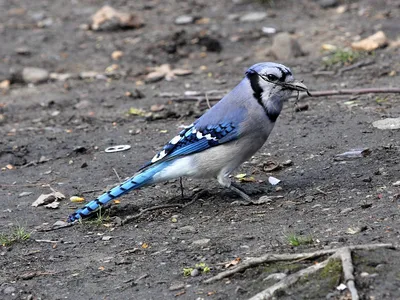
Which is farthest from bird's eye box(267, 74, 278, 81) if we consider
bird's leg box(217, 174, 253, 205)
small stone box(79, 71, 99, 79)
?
small stone box(79, 71, 99, 79)

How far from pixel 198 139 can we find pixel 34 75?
4539mm

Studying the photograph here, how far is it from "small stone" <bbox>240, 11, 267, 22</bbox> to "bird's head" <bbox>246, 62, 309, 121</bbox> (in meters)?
5.33

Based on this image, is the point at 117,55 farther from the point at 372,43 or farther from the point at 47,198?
the point at 47,198

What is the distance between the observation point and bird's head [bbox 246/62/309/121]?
571cm

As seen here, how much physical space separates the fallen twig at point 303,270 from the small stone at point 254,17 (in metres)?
7.06

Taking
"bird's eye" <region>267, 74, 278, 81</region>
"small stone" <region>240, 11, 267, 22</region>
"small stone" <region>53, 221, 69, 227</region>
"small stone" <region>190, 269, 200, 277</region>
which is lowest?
"small stone" <region>240, 11, 267, 22</region>

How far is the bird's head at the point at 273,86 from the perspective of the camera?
571 cm

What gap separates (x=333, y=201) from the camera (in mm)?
5363

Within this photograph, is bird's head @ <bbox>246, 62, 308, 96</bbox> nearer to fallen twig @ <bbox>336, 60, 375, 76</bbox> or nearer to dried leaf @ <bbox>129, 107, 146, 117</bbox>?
dried leaf @ <bbox>129, 107, 146, 117</bbox>

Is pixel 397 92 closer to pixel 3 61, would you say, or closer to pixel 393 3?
pixel 393 3

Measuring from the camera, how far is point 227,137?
18.7ft

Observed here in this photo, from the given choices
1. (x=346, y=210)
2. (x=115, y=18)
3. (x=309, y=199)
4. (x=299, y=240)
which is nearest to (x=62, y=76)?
(x=115, y=18)

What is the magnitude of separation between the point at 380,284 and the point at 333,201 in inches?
62.8

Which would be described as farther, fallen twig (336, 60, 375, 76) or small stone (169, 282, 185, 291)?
fallen twig (336, 60, 375, 76)
